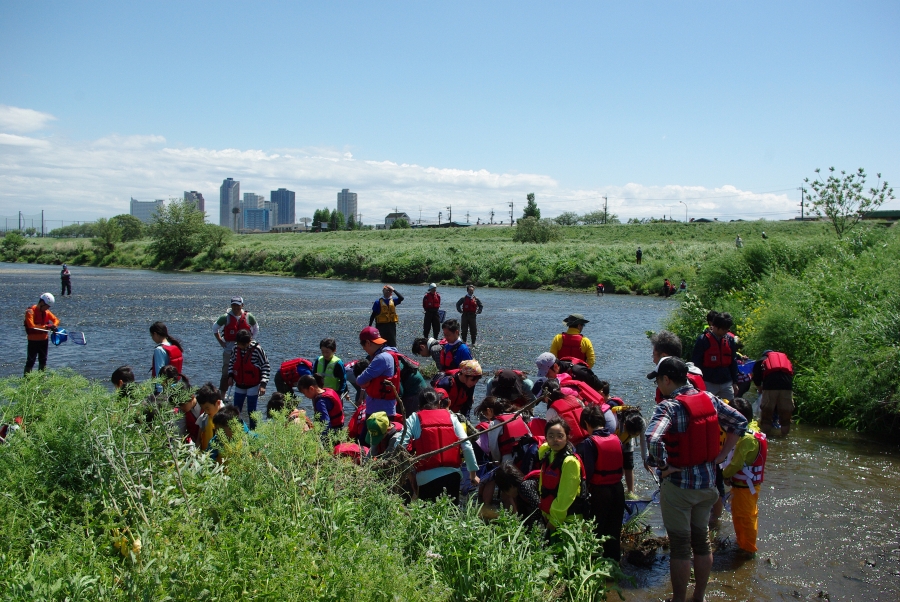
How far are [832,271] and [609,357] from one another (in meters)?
5.46

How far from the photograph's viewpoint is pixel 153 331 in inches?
348

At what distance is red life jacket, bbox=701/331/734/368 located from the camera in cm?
875

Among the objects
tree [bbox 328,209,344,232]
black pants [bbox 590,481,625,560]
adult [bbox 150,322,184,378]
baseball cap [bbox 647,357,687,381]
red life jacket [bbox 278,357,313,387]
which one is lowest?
black pants [bbox 590,481,625,560]

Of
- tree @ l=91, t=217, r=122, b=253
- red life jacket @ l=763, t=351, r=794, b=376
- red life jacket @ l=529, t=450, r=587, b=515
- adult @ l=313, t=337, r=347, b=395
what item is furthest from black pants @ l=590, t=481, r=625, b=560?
tree @ l=91, t=217, r=122, b=253

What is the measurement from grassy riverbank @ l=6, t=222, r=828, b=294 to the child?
15756mm

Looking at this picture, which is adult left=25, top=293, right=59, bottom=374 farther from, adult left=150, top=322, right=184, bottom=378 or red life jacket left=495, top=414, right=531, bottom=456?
red life jacket left=495, top=414, right=531, bottom=456

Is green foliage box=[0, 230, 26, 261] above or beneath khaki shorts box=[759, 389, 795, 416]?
above

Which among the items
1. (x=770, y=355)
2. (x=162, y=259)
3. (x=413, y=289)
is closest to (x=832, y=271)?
(x=770, y=355)

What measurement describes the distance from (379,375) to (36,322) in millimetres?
9317

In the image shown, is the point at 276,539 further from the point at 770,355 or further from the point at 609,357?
the point at 609,357

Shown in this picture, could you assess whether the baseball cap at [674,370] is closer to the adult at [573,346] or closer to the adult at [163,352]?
the adult at [573,346]

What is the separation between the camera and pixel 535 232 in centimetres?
7481

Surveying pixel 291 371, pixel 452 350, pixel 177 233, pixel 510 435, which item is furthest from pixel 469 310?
pixel 177 233

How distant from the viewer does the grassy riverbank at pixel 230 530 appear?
3459mm
